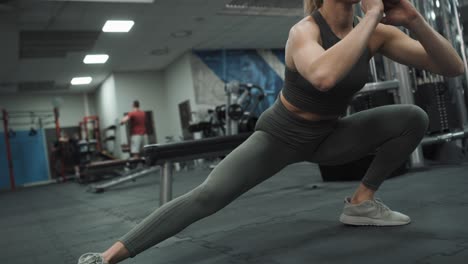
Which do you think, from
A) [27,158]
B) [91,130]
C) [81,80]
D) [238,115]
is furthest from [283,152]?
[27,158]

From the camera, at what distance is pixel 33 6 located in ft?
16.9

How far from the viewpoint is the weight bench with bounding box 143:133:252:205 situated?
2.26 meters

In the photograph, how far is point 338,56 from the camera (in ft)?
3.42

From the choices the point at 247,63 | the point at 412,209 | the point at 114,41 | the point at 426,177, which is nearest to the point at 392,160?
the point at 412,209

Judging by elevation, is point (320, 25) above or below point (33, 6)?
below

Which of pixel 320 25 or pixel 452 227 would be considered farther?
pixel 452 227

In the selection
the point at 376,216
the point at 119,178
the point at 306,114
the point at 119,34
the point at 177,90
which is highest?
the point at 119,34

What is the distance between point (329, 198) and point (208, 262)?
3.83 ft

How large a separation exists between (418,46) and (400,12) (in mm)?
181

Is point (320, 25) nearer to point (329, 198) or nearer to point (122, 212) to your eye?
point (329, 198)

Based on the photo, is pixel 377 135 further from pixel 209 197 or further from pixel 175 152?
pixel 175 152

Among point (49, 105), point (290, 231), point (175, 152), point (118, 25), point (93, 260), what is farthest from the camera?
point (49, 105)

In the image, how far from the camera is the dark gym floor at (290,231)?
1.29 meters

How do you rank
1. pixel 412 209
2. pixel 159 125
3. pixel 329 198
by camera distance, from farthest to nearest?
pixel 159 125, pixel 329 198, pixel 412 209
